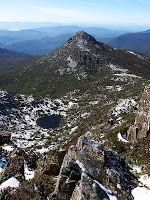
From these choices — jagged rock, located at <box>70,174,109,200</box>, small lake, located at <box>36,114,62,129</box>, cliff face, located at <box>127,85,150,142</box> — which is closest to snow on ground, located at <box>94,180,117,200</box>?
jagged rock, located at <box>70,174,109,200</box>

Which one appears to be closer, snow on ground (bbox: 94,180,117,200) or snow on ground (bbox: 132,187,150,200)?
snow on ground (bbox: 94,180,117,200)

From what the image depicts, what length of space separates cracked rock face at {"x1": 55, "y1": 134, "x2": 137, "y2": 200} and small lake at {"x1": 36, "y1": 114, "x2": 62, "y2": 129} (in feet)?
115

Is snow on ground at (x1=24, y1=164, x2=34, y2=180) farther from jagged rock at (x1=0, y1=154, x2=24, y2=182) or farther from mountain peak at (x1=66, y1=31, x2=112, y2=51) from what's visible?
mountain peak at (x1=66, y1=31, x2=112, y2=51)

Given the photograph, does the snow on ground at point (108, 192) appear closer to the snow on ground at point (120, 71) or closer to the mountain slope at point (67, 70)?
the mountain slope at point (67, 70)

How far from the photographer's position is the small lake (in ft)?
140

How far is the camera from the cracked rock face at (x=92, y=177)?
570cm

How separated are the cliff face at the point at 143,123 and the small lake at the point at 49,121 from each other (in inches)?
1216

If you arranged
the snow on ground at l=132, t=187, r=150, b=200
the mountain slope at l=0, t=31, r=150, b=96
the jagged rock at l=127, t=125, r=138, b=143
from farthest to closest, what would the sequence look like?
1. the mountain slope at l=0, t=31, r=150, b=96
2. the jagged rock at l=127, t=125, r=138, b=143
3. the snow on ground at l=132, t=187, r=150, b=200

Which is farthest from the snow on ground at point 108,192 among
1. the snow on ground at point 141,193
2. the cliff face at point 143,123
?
the cliff face at point 143,123

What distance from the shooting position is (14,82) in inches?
3679

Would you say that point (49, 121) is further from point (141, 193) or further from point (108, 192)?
point (108, 192)

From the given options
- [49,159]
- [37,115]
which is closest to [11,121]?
[37,115]

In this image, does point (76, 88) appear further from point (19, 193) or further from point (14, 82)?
point (19, 193)

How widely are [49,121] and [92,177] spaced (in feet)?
132
